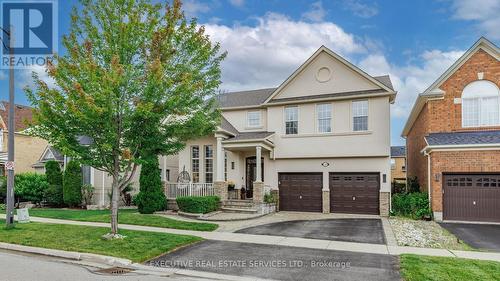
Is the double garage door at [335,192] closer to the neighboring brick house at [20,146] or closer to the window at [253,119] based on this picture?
the window at [253,119]

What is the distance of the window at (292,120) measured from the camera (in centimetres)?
1981

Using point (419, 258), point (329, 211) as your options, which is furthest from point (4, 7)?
point (329, 211)

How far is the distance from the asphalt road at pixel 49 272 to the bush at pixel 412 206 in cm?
1285

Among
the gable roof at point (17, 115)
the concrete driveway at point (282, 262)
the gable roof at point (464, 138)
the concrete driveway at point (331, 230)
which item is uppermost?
the gable roof at point (17, 115)

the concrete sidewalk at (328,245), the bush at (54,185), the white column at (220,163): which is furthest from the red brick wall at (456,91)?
the bush at (54,185)

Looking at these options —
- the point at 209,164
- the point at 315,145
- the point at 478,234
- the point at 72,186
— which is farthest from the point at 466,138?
the point at 72,186

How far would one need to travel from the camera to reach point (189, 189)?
1941 centimetres

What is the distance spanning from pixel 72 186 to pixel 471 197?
2137 centimetres

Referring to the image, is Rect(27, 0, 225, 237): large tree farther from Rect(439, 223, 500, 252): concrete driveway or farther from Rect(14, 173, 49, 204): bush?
Rect(14, 173, 49, 204): bush

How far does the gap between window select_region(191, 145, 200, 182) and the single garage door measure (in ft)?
43.6

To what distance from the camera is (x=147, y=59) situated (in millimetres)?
10609

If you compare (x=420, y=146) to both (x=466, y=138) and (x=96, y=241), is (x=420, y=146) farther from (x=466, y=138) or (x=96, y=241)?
(x=96, y=241)

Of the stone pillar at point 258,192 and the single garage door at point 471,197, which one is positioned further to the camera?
the stone pillar at point 258,192

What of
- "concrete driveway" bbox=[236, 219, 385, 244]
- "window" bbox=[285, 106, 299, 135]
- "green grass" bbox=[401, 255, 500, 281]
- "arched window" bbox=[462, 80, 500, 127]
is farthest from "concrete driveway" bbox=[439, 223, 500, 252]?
"window" bbox=[285, 106, 299, 135]
